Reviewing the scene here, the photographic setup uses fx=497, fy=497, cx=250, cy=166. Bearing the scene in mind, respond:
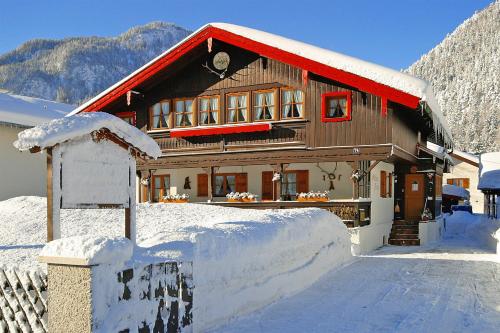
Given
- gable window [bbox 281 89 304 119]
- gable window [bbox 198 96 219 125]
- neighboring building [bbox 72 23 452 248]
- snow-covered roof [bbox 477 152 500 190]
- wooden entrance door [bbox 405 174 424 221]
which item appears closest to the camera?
neighboring building [bbox 72 23 452 248]

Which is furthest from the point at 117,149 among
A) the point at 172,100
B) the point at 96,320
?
the point at 172,100

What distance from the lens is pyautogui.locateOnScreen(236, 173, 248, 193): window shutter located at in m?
20.4

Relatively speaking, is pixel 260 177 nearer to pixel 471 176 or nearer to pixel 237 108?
pixel 237 108

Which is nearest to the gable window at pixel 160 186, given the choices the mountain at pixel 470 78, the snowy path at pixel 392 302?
the snowy path at pixel 392 302

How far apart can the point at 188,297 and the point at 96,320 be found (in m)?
1.54

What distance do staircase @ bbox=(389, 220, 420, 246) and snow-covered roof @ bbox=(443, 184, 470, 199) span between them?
26.3m

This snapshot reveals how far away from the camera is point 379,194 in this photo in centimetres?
1889

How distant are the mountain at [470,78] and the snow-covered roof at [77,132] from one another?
101 m

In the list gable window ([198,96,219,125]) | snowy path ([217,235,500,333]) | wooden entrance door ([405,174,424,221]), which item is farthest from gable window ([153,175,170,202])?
snowy path ([217,235,500,333])

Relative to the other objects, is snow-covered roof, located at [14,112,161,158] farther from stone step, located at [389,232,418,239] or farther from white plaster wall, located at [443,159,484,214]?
white plaster wall, located at [443,159,484,214]

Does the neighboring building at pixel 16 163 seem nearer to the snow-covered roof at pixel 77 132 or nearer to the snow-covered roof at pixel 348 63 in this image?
the snow-covered roof at pixel 348 63

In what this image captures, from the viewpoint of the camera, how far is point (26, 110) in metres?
23.4

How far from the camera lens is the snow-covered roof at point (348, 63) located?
15.4m

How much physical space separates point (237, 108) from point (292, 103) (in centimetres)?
Result: 223
